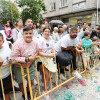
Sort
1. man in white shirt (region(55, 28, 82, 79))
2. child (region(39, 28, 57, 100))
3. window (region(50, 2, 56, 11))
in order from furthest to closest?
window (region(50, 2, 56, 11)) < man in white shirt (region(55, 28, 82, 79)) < child (region(39, 28, 57, 100))

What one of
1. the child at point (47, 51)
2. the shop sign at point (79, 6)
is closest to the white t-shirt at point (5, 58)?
the child at point (47, 51)

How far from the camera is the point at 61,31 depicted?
6270 millimetres

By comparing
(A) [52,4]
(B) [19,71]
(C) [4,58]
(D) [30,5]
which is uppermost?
(A) [52,4]

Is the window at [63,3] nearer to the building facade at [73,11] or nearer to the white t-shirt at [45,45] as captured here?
the building facade at [73,11]

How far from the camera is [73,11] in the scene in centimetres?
1784

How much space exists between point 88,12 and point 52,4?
8628mm

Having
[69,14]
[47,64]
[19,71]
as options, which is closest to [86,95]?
[47,64]

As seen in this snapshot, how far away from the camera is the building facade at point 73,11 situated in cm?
1537

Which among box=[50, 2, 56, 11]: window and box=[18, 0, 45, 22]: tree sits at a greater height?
box=[50, 2, 56, 11]: window

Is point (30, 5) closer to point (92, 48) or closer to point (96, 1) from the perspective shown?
point (96, 1)

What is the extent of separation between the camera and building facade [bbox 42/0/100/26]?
1537 centimetres

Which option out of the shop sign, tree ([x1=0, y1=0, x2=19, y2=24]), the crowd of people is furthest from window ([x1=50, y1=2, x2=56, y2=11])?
the crowd of people

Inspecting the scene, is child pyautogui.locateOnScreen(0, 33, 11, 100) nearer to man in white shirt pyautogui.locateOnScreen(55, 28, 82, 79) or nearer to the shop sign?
man in white shirt pyautogui.locateOnScreen(55, 28, 82, 79)

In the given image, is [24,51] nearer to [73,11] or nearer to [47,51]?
[47,51]
